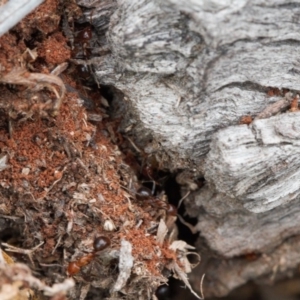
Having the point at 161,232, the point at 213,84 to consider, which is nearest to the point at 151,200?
the point at 161,232

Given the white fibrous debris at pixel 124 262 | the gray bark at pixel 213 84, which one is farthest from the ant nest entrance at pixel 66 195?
the gray bark at pixel 213 84

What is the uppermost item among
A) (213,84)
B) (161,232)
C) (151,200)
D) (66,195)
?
(213,84)

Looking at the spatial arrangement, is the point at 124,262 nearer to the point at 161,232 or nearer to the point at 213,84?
the point at 161,232

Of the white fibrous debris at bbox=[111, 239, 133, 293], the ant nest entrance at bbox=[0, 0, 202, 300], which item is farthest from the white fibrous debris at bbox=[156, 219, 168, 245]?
the white fibrous debris at bbox=[111, 239, 133, 293]

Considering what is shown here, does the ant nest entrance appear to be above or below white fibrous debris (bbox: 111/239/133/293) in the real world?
above

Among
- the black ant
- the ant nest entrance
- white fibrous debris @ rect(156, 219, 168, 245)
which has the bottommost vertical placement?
white fibrous debris @ rect(156, 219, 168, 245)

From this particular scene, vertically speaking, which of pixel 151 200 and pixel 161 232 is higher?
pixel 151 200

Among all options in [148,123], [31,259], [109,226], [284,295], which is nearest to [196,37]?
[148,123]

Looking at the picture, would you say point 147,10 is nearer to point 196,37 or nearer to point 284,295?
point 196,37

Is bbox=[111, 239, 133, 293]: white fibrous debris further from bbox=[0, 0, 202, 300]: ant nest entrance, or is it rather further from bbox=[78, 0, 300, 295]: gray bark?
bbox=[78, 0, 300, 295]: gray bark
